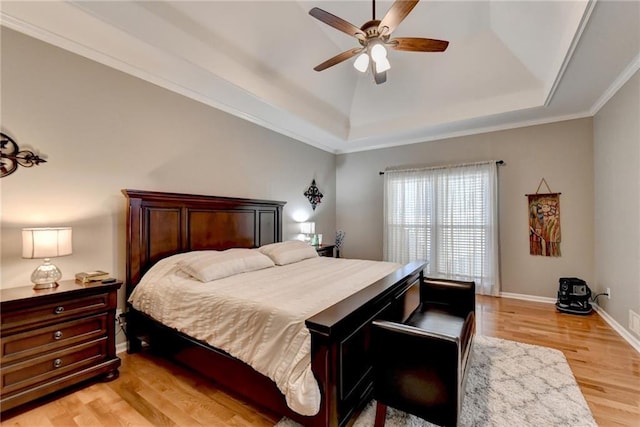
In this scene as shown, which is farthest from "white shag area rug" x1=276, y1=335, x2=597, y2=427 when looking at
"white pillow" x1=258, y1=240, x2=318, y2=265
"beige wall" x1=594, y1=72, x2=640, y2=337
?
"white pillow" x1=258, y1=240, x2=318, y2=265

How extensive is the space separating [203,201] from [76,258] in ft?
4.11

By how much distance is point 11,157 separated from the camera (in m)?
2.15

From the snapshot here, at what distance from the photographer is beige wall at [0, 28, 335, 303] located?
2191mm

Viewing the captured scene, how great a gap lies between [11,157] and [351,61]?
3.84 m

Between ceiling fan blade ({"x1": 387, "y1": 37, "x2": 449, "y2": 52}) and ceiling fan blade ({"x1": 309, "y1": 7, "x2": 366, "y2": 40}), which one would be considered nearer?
ceiling fan blade ({"x1": 309, "y1": 7, "x2": 366, "y2": 40})

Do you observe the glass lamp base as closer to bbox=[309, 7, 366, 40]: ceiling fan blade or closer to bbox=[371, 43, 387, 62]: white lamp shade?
bbox=[309, 7, 366, 40]: ceiling fan blade

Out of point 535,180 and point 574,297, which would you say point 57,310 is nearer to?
point 574,297

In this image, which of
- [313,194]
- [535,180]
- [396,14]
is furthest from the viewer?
[313,194]

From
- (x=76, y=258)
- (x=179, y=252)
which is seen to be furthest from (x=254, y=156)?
(x=76, y=258)

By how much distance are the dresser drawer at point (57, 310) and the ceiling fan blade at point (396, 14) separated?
2.99 m

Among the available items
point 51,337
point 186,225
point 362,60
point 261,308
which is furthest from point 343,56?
point 51,337

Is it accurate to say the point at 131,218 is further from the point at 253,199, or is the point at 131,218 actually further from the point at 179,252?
the point at 253,199

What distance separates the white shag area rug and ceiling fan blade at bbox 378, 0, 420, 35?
2.71m

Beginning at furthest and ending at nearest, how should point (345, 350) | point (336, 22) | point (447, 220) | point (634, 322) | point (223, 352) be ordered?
point (447, 220) → point (634, 322) → point (336, 22) → point (223, 352) → point (345, 350)
